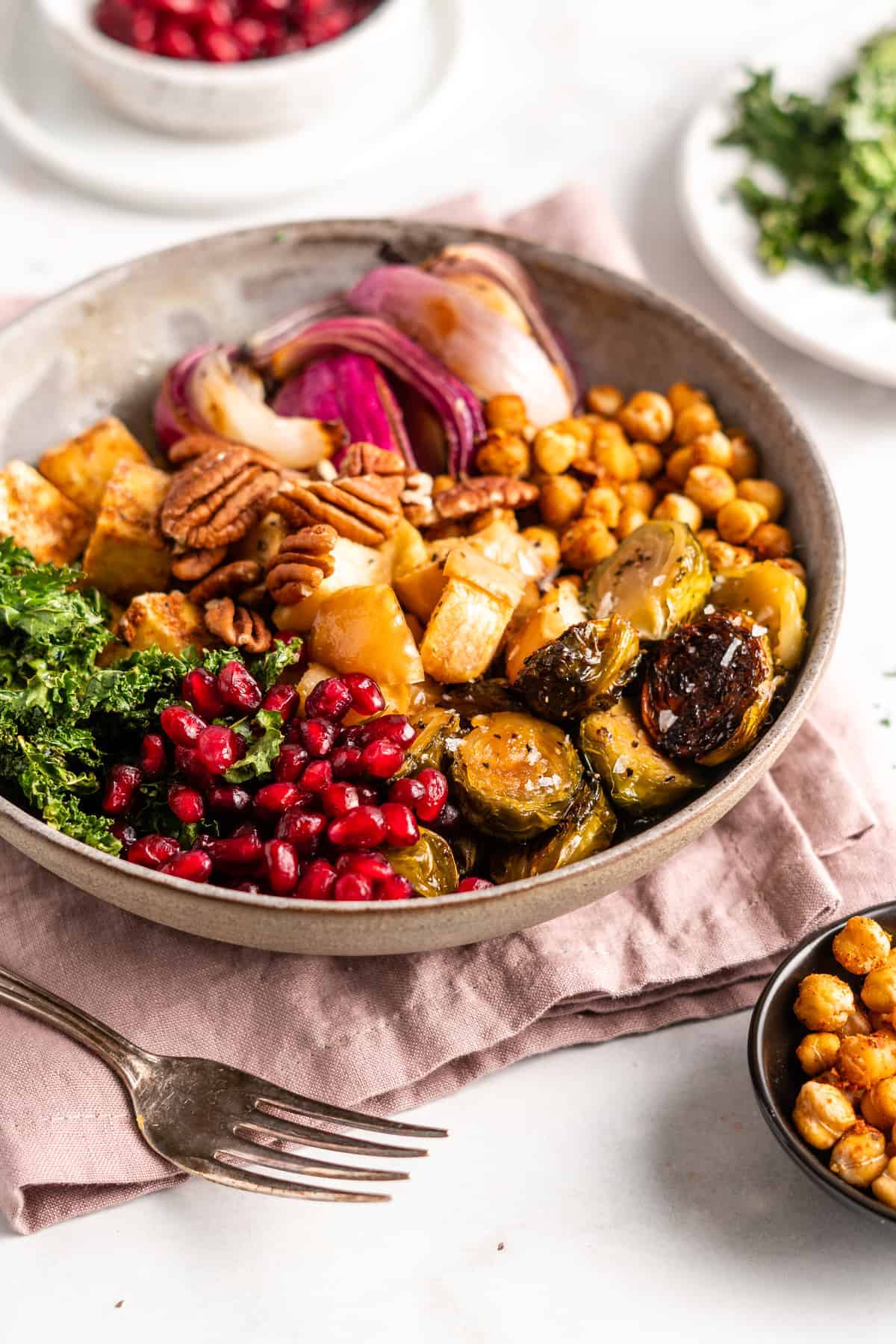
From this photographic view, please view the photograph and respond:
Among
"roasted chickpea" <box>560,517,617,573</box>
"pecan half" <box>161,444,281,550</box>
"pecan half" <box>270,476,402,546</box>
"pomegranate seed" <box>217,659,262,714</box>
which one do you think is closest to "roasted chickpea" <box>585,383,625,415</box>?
"roasted chickpea" <box>560,517,617,573</box>

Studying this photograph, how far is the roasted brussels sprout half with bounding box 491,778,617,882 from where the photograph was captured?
245 cm

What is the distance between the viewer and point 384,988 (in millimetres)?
2568

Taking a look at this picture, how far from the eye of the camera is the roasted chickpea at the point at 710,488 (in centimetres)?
310

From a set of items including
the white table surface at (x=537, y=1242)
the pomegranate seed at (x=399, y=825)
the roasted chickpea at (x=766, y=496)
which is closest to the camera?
the white table surface at (x=537, y=1242)

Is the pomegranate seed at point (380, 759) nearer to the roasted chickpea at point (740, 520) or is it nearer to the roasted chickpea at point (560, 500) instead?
the roasted chickpea at point (560, 500)

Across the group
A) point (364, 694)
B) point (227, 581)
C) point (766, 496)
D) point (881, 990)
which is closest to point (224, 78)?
point (227, 581)

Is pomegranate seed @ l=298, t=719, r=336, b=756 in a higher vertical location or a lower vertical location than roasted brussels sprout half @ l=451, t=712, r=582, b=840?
higher

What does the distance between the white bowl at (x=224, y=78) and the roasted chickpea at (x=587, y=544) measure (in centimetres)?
196

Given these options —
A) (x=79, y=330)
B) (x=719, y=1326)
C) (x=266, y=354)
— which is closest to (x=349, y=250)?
(x=266, y=354)

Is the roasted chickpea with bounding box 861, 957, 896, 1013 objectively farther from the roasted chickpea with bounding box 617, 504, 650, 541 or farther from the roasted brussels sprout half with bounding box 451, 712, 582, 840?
the roasted chickpea with bounding box 617, 504, 650, 541

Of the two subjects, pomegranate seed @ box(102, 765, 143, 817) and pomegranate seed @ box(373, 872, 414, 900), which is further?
pomegranate seed @ box(102, 765, 143, 817)

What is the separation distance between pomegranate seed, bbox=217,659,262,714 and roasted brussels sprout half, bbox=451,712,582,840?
40cm

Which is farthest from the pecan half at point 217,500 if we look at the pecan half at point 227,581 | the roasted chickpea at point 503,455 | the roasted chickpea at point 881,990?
the roasted chickpea at point 881,990

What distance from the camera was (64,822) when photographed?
2.42 metres
